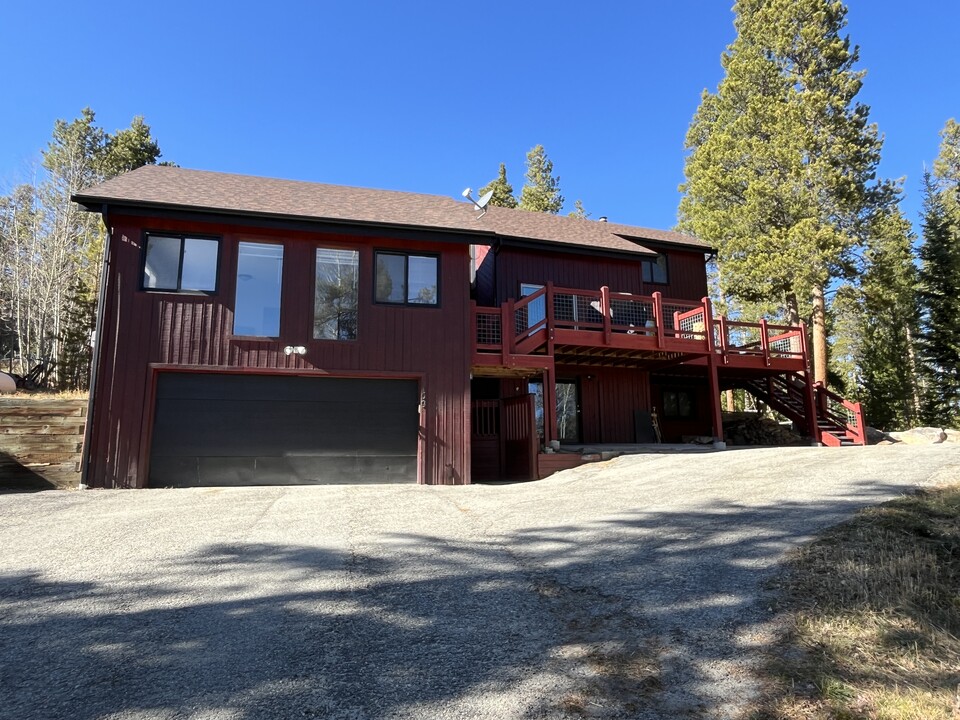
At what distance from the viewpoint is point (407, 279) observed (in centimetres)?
1089

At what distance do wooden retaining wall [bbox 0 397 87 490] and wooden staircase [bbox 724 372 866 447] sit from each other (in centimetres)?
1622

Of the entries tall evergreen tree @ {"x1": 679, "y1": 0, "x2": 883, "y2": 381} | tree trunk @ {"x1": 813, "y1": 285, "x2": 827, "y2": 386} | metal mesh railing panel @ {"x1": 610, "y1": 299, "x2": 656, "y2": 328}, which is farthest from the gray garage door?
tree trunk @ {"x1": 813, "y1": 285, "x2": 827, "y2": 386}

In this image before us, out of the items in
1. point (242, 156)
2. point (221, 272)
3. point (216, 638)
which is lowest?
point (216, 638)

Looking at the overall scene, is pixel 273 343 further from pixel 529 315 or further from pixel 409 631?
pixel 409 631

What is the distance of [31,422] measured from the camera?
9.01 meters

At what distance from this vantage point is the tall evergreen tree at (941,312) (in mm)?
19781

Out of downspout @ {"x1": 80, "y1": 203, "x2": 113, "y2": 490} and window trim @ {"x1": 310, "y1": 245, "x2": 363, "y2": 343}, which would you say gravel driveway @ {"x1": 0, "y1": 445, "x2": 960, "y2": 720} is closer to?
downspout @ {"x1": 80, "y1": 203, "x2": 113, "y2": 490}

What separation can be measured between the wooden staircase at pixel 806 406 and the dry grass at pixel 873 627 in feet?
38.6

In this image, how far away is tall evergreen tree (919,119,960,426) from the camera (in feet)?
64.9

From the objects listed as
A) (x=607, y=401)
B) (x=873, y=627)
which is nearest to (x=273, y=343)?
(x=607, y=401)

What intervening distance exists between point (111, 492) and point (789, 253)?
19.7 m

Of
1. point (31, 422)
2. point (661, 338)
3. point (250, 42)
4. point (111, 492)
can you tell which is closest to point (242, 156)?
point (250, 42)

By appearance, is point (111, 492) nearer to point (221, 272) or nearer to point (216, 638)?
point (221, 272)

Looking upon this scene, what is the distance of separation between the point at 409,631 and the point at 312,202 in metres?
10.1
